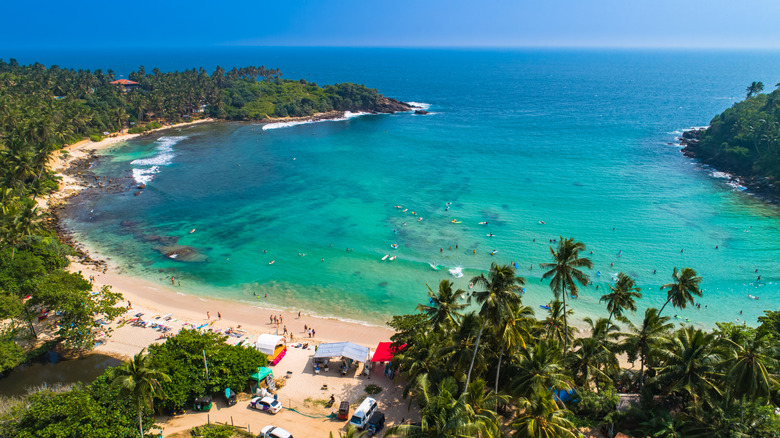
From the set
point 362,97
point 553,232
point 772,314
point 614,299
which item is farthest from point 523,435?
point 362,97

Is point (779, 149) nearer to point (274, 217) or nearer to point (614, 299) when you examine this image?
point (614, 299)

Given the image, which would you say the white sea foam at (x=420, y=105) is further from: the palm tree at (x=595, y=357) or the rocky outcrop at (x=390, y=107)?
the palm tree at (x=595, y=357)

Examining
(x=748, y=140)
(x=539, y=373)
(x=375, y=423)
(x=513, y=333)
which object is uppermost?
(x=748, y=140)

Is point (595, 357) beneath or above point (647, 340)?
beneath

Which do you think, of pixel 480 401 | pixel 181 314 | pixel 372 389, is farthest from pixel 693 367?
pixel 181 314

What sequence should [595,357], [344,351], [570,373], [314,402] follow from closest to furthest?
[595,357] → [570,373] → [314,402] → [344,351]

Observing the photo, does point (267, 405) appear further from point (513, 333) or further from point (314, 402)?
point (513, 333)
